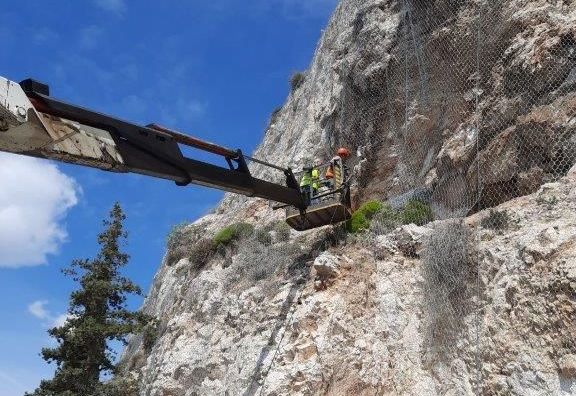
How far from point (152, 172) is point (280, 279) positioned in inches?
230

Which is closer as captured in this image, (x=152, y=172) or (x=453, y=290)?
(x=152, y=172)

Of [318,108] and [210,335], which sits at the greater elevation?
[318,108]

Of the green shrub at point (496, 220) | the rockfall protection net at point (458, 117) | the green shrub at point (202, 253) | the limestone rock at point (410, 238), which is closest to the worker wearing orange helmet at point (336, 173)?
the rockfall protection net at point (458, 117)

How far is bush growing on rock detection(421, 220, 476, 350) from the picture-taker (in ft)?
32.7

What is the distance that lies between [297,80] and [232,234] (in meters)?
12.5

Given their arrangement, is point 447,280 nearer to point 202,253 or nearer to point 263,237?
point 263,237

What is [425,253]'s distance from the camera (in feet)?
37.0

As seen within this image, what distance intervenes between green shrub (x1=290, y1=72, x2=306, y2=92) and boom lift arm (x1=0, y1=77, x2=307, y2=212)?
17.3 meters

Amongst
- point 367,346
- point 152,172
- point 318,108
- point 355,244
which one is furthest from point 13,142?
point 318,108

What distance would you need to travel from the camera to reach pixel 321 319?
458 inches

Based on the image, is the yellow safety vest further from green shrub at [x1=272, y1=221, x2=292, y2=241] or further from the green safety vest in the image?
green shrub at [x1=272, y1=221, x2=292, y2=241]

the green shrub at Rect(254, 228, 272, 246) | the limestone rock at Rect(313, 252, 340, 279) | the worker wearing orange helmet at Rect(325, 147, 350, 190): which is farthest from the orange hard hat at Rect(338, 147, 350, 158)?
the limestone rock at Rect(313, 252, 340, 279)

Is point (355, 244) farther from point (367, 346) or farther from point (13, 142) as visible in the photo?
point (13, 142)

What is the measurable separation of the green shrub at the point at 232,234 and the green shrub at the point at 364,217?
4.35 metres
